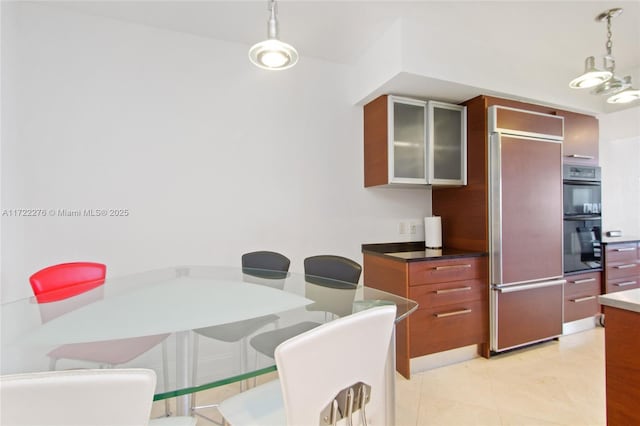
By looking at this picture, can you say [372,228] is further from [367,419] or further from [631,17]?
[631,17]

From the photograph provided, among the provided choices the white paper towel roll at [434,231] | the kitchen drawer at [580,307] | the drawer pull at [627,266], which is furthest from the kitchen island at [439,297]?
the drawer pull at [627,266]

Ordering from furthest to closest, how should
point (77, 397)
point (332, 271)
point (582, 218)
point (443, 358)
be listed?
point (582, 218) < point (443, 358) < point (332, 271) < point (77, 397)

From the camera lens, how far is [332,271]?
72.5 inches

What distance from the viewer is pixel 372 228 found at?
273 centimetres

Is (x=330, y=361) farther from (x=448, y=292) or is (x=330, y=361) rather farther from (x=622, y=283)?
(x=622, y=283)

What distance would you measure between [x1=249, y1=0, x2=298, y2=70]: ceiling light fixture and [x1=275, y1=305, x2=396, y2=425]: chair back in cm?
121

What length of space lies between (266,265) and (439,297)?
1.31 m

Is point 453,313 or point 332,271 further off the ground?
point 332,271

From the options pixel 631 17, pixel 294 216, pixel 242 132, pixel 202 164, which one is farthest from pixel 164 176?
pixel 631 17

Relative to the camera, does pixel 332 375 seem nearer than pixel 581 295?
Yes

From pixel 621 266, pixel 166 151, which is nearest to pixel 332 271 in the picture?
pixel 166 151

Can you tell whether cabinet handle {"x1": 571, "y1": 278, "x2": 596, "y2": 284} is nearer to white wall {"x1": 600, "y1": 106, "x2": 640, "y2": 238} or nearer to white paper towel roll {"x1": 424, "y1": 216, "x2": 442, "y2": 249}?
white wall {"x1": 600, "y1": 106, "x2": 640, "y2": 238}

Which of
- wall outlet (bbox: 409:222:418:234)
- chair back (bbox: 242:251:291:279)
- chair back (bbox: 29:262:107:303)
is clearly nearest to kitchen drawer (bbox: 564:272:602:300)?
wall outlet (bbox: 409:222:418:234)

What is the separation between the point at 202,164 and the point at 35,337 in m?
1.44
